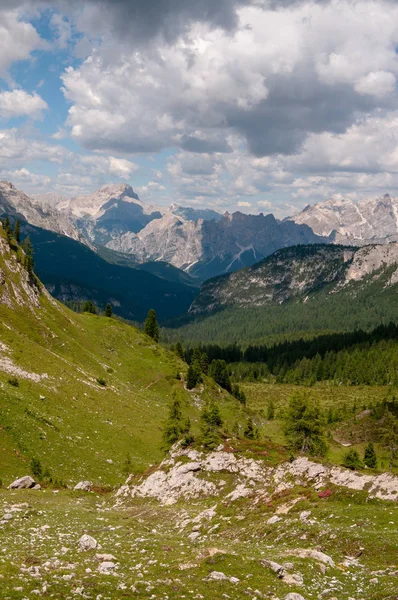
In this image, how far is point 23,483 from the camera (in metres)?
44.1

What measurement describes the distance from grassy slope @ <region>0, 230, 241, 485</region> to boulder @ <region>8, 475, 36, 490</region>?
3.01 meters

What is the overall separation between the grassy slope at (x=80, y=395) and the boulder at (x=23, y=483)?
9.88 feet

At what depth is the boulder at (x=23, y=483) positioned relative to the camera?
142ft

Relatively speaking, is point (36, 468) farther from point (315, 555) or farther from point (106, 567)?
point (315, 555)

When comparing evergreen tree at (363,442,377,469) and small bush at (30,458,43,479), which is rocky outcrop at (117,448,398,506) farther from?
evergreen tree at (363,442,377,469)

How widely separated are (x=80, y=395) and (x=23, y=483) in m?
35.6

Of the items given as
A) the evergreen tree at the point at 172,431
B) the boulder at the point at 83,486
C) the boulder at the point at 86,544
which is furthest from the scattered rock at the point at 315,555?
the evergreen tree at the point at 172,431

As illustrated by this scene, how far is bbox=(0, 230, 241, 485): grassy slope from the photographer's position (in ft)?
182

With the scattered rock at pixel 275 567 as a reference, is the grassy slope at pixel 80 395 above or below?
below

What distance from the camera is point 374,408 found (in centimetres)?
15775

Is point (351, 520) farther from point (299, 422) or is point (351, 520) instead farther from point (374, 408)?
point (374, 408)

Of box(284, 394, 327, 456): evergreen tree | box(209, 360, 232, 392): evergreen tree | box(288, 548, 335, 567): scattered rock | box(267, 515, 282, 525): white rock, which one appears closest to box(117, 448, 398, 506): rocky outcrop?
box(267, 515, 282, 525): white rock

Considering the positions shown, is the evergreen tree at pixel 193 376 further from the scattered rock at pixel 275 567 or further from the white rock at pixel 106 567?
the white rock at pixel 106 567

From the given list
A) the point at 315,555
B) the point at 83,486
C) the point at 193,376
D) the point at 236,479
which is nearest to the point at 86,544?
the point at 315,555
